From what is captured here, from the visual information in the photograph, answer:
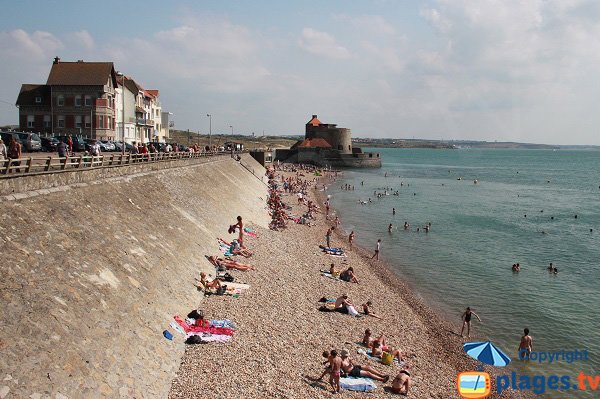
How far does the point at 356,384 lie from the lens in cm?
1320

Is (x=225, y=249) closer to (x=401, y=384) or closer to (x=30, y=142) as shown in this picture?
(x=401, y=384)

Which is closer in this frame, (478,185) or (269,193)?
(269,193)

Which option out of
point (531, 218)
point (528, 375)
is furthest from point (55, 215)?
point (531, 218)

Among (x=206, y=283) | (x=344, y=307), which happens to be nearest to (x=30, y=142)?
(x=206, y=283)

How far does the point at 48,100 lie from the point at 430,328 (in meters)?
41.6

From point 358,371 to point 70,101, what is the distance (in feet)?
136

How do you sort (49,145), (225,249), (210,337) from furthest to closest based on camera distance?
(49,145)
(225,249)
(210,337)

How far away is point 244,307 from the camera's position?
54.2 ft

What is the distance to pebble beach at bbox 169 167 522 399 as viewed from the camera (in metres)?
12.1

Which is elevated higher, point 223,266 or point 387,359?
point 223,266

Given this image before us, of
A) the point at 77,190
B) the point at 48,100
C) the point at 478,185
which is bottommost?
the point at 478,185

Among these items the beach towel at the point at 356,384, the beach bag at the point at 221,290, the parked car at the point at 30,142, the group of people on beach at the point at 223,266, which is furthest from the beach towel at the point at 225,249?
the parked car at the point at 30,142

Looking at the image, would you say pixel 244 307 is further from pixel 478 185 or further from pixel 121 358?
pixel 478 185

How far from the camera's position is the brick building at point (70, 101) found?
4497 cm
